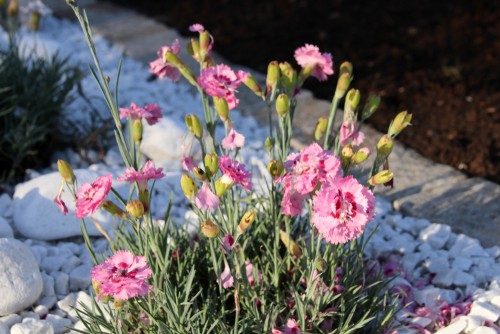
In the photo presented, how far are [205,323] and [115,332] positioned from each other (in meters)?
0.20

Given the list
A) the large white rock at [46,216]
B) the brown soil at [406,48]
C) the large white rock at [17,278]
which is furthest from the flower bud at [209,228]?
the brown soil at [406,48]

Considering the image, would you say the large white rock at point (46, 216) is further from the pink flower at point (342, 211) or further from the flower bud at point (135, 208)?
the pink flower at point (342, 211)

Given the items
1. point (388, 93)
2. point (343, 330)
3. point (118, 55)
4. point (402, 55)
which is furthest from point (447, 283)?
point (118, 55)

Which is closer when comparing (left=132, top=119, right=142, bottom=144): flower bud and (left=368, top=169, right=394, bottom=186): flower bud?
(left=368, top=169, right=394, bottom=186): flower bud

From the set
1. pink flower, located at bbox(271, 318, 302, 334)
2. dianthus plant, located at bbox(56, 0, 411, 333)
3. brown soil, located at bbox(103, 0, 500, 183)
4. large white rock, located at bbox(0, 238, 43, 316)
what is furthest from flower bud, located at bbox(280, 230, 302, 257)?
brown soil, located at bbox(103, 0, 500, 183)

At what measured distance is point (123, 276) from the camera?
1.43 meters

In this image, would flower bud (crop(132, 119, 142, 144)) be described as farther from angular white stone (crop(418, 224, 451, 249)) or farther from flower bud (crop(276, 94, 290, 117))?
angular white stone (crop(418, 224, 451, 249))

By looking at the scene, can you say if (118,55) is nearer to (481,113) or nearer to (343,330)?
(481,113)

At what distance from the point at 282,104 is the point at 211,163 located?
232mm

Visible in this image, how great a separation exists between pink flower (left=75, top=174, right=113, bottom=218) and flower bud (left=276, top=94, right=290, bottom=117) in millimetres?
390

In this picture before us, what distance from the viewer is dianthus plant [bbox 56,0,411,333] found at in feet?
4.70

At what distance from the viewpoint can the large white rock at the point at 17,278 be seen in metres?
1.93

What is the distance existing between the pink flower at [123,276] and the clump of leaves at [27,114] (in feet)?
4.16

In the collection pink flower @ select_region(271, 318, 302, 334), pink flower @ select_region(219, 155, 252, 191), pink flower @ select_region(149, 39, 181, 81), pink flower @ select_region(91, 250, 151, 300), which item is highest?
pink flower @ select_region(149, 39, 181, 81)
